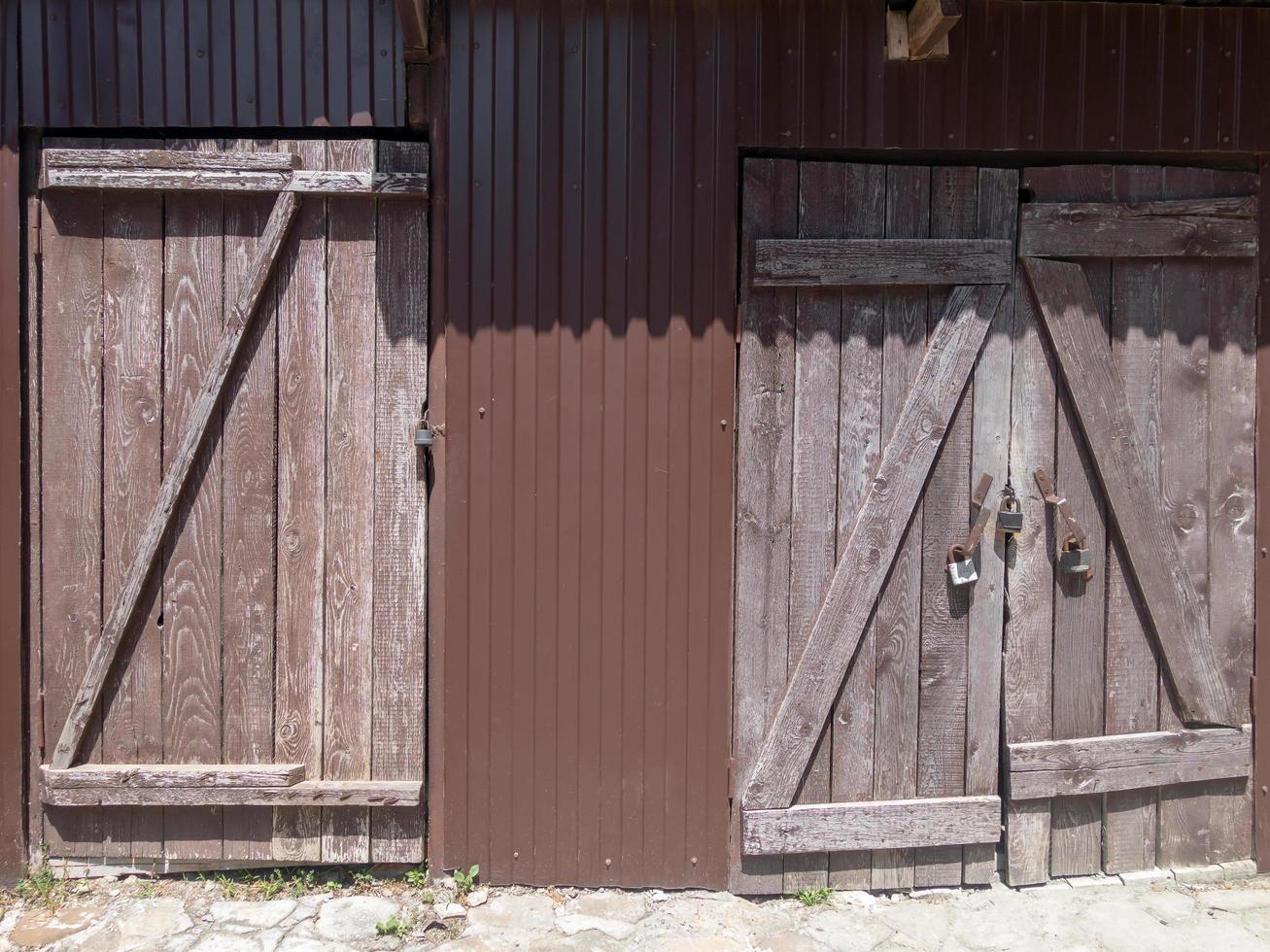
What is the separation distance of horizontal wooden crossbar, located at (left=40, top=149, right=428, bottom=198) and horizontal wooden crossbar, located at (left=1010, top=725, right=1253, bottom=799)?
3148mm

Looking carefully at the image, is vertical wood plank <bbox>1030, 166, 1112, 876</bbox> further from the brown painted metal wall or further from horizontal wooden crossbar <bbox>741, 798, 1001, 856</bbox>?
the brown painted metal wall

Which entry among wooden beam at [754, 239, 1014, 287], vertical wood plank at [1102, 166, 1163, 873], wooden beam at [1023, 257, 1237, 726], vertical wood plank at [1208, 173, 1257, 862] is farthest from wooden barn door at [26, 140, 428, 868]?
vertical wood plank at [1208, 173, 1257, 862]

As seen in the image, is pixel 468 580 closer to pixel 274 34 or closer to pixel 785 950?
pixel 785 950

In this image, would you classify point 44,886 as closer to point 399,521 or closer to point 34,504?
point 34,504

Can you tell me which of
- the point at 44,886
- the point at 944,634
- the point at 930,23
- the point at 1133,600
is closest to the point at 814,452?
the point at 944,634

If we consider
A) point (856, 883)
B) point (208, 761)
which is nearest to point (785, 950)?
point (856, 883)

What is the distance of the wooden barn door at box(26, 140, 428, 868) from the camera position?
113 inches

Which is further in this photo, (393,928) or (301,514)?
(301,514)

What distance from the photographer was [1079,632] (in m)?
3.04

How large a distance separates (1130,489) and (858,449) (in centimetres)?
107

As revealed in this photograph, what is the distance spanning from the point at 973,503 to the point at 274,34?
10.2 ft

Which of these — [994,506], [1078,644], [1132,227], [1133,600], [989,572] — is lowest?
[1078,644]

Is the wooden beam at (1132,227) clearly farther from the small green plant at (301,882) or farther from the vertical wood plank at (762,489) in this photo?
the small green plant at (301,882)

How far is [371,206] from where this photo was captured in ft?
9.46
